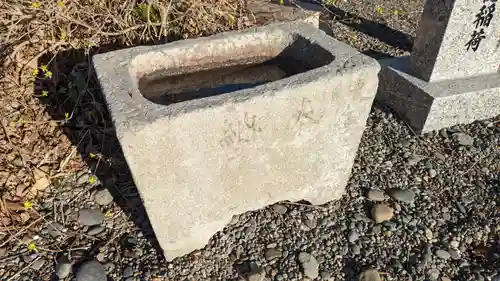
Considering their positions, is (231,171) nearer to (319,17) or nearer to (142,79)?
(142,79)

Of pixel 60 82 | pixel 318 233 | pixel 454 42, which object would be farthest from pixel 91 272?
pixel 454 42

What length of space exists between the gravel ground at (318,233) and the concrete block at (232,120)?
157 millimetres

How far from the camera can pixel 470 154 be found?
2582mm

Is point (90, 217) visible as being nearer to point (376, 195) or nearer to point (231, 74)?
point (231, 74)

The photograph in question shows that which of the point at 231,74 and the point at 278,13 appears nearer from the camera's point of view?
the point at 231,74

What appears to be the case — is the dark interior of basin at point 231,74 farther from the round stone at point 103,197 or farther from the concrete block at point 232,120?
the round stone at point 103,197

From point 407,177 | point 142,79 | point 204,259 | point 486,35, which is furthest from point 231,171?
point 486,35

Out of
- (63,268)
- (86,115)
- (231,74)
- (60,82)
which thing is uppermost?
(231,74)

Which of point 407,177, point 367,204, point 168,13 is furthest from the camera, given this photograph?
point 168,13

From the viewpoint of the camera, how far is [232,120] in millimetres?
1535

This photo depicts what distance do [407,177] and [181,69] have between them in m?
1.49

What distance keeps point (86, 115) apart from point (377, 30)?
2.80 meters

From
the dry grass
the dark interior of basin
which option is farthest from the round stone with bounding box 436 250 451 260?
the dry grass

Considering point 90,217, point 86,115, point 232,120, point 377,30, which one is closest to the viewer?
point 232,120
